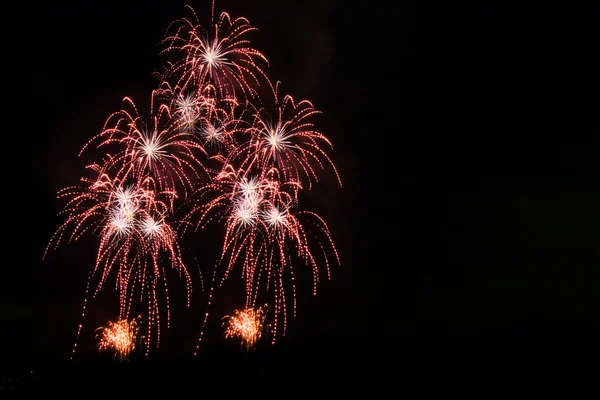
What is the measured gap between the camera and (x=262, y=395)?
1340 centimetres

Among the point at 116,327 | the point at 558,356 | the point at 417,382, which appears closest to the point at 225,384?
the point at 417,382

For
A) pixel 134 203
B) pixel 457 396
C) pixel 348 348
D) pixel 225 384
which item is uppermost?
pixel 134 203

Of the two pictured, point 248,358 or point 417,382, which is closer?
point 417,382

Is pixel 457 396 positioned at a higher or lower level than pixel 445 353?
lower

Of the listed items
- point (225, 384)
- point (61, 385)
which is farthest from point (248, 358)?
point (61, 385)

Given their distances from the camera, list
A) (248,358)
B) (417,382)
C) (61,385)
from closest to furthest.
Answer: (417,382), (61,385), (248,358)

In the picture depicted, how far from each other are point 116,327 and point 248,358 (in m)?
15.5

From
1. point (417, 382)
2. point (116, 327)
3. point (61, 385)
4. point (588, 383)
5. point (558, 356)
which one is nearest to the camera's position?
point (588, 383)

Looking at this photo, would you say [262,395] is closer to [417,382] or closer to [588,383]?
[417,382]

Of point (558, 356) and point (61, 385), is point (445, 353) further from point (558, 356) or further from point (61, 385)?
point (61, 385)

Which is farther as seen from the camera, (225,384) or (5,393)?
(5,393)

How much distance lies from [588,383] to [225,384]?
7996mm

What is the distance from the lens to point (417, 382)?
12.9 meters

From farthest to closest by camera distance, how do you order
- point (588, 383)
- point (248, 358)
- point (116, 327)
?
point (116, 327) → point (248, 358) → point (588, 383)
